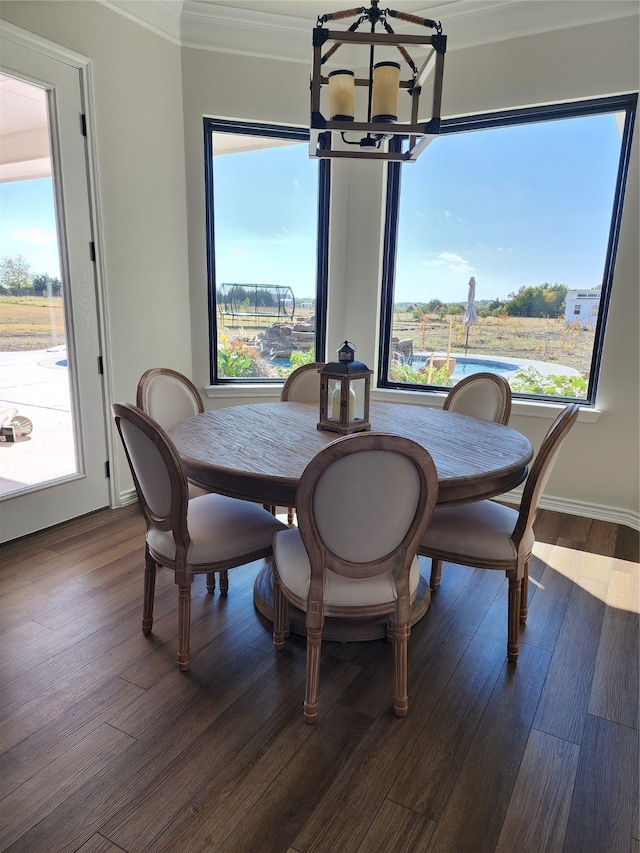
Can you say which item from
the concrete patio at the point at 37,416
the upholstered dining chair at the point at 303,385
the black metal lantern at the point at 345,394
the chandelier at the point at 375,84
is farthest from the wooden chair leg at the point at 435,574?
the concrete patio at the point at 37,416

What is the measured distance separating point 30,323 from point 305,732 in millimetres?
2446

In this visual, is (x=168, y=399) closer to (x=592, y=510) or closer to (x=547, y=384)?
(x=547, y=384)

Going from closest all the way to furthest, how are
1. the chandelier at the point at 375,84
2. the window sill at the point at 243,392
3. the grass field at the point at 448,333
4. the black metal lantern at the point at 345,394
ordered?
the chandelier at the point at 375,84, the black metal lantern at the point at 345,394, the grass field at the point at 448,333, the window sill at the point at 243,392

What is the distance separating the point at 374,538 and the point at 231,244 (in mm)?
2916

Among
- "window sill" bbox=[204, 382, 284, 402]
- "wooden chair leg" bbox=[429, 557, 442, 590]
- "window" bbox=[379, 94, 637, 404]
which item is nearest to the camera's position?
"wooden chair leg" bbox=[429, 557, 442, 590]

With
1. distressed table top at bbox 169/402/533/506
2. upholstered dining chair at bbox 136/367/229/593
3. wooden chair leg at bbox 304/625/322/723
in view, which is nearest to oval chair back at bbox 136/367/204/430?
upholstered dining chair at bbox 136/367/229/593

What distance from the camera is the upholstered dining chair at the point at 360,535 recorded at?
1379mm

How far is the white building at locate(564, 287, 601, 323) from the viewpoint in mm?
3270

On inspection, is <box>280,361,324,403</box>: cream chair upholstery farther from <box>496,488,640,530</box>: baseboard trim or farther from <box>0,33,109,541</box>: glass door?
<box>496,488,640,530</box>: baseboard trim

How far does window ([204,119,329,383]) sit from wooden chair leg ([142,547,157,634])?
6.99ft

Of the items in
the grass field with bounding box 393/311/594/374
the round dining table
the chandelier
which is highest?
the chandelier

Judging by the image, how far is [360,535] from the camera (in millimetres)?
1490

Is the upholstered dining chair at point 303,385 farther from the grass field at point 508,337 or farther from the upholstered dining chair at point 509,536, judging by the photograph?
the upholstered dining chair at point 509,536

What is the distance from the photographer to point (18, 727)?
1.59 metres
